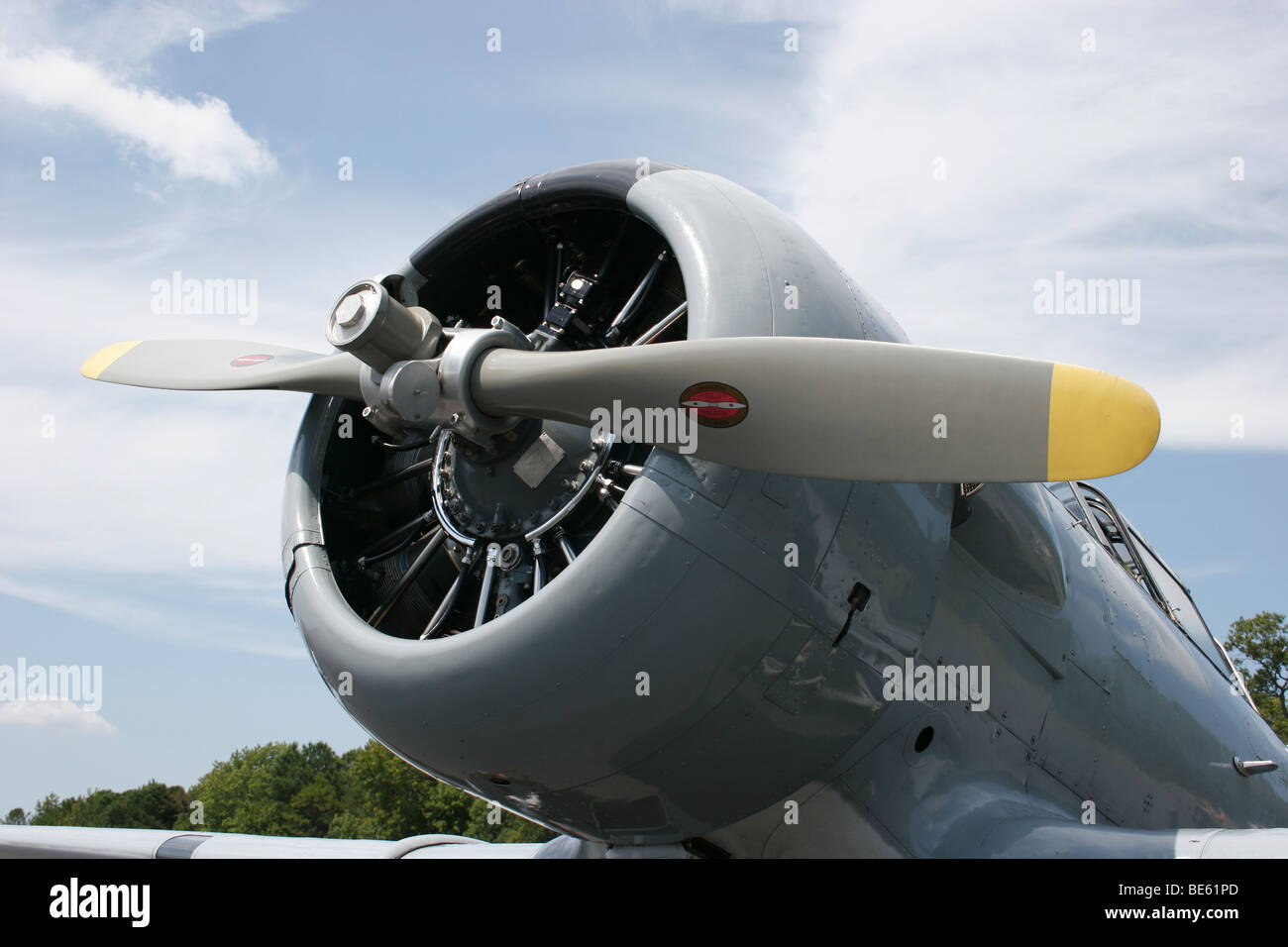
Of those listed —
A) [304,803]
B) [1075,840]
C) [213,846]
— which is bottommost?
[304,803]

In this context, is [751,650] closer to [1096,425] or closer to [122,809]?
[1096,425]

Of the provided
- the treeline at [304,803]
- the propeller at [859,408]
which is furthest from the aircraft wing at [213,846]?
the treeline at [304,803]

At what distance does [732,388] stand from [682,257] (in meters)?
0.80

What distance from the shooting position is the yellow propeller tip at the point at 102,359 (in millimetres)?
6016

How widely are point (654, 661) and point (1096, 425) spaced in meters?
1.72

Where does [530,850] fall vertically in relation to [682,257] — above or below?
below

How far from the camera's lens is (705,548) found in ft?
12.5

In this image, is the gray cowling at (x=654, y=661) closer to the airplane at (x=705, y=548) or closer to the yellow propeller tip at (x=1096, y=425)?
the airplane at (x=705, y=548)

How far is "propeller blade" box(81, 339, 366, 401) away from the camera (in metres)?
4.85

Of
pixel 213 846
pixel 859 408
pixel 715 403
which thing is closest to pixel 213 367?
pixel 715 403

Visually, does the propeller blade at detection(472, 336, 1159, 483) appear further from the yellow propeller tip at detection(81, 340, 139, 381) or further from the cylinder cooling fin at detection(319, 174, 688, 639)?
the yellow propeller tip at detection(81, 340, 139, 381)

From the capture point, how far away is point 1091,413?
3.64 metres
